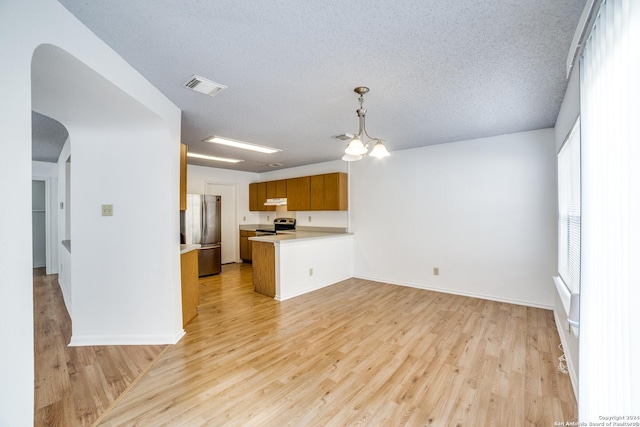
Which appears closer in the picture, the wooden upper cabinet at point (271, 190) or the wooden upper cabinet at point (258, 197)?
the wooden upper cabinet at point (271, 190)

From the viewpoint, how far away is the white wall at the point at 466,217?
347cm

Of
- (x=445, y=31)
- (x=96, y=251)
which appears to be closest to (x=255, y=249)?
(x=96, y=251)

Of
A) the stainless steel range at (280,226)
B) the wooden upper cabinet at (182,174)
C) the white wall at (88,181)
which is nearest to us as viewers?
the white wall at (88,181)

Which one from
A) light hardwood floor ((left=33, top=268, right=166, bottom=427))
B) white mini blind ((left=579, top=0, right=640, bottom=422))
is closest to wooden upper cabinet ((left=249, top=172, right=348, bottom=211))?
light hardwood floor ((left=33, top=268, right=166, bottom=427))

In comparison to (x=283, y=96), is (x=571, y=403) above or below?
below

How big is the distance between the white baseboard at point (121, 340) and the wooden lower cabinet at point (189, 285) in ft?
1.19

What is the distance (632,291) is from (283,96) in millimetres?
2512

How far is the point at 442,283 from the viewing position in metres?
4.22

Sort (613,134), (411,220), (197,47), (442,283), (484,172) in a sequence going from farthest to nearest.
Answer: (411,220) → (442,283) → (484,172) → (197,47) → (613,134)

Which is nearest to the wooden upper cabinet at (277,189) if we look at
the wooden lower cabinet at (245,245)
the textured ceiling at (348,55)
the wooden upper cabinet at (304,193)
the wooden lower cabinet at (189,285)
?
the wooden upper cabinet at (304,193)

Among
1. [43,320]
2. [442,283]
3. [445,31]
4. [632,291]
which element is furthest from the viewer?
[442,283]

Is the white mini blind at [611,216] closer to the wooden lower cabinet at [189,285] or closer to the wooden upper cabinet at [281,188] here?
the wooden lower cabinet at [189,285]

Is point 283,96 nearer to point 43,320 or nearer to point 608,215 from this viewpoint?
point 608,215

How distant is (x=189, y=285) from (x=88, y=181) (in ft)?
4.79
